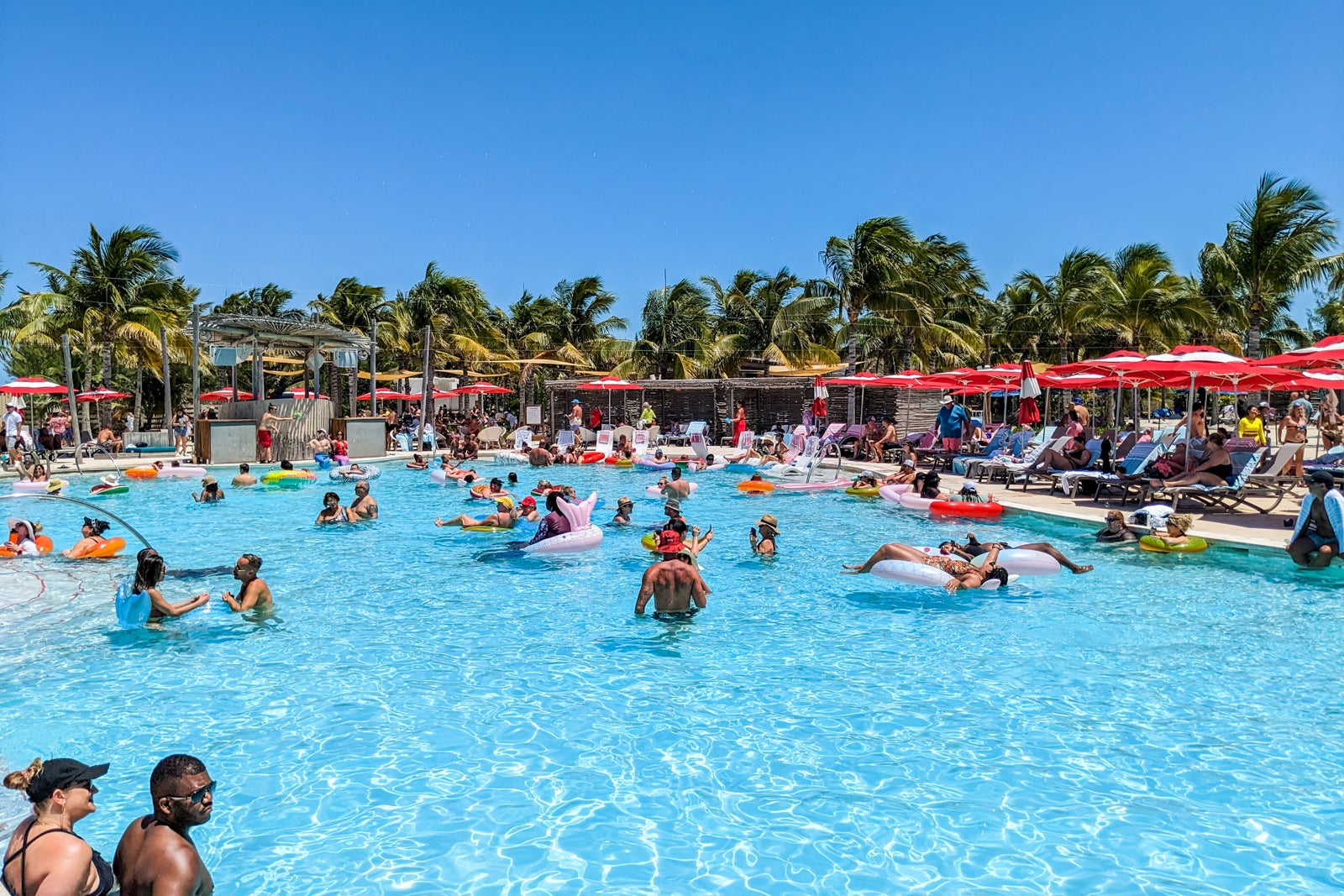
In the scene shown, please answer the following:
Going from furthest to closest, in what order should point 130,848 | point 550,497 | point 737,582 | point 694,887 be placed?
1. point 550,497
2. point 737,582
3. point 694,887
4. point 130,848

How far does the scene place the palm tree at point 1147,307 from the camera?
102 ft

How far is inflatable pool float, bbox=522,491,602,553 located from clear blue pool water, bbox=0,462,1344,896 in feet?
3.83

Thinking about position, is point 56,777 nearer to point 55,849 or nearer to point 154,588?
point 55,849

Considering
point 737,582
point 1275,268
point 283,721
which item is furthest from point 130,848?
point 1275,268

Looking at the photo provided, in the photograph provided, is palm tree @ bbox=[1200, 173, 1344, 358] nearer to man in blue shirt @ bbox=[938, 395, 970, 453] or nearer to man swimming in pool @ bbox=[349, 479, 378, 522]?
man in blue shirt @ bbox=[938, 395, 970, 453]

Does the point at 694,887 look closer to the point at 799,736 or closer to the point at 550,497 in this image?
the point at 799,736

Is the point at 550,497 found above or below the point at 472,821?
above

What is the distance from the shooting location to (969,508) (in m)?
13.4

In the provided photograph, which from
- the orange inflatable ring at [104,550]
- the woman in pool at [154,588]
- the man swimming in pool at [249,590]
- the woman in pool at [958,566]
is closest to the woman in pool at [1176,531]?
the woman in pool at [958,566]

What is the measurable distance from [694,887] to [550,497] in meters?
7.18

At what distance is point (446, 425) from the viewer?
103 ft

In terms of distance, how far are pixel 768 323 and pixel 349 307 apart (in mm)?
17276

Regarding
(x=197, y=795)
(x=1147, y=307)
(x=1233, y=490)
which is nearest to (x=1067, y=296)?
(x=1147, y=307)

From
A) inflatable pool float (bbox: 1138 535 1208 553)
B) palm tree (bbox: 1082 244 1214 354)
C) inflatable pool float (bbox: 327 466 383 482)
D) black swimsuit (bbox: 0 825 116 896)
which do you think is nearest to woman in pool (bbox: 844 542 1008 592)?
inflatable pool float (bbox: 1138 535 1208 553)
